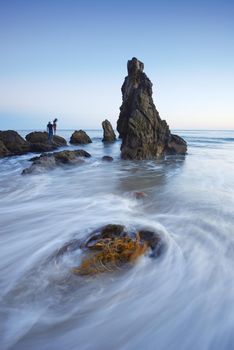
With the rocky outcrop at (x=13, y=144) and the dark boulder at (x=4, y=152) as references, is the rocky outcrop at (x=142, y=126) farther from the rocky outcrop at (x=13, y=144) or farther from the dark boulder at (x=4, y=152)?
the dark boulder at (x=4, y=152)

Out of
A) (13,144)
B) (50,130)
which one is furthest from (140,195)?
(50,130)

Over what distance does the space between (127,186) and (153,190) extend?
99 cm

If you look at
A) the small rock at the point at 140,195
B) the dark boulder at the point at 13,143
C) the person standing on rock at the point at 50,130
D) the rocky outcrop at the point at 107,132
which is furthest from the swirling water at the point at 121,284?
the rocky outcrop at the point at 107,132

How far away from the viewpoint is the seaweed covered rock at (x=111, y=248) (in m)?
3.59

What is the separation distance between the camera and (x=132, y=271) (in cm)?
357

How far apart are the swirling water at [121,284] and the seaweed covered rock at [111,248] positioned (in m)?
0.14

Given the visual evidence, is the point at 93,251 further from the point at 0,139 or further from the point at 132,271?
the point at 0,139

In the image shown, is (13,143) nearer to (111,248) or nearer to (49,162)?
(49,162)

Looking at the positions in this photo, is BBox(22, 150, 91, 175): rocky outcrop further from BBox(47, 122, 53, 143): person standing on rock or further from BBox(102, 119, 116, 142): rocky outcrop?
BBox(102, 119, 116, 142): rocky outcrop

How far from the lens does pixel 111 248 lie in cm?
386

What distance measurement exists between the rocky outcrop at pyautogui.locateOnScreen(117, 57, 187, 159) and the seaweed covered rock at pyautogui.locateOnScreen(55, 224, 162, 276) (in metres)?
12.5

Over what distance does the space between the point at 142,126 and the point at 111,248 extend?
47.0ft

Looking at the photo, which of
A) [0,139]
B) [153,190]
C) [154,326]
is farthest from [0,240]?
[0,139]

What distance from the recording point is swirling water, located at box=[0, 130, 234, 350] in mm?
2572
